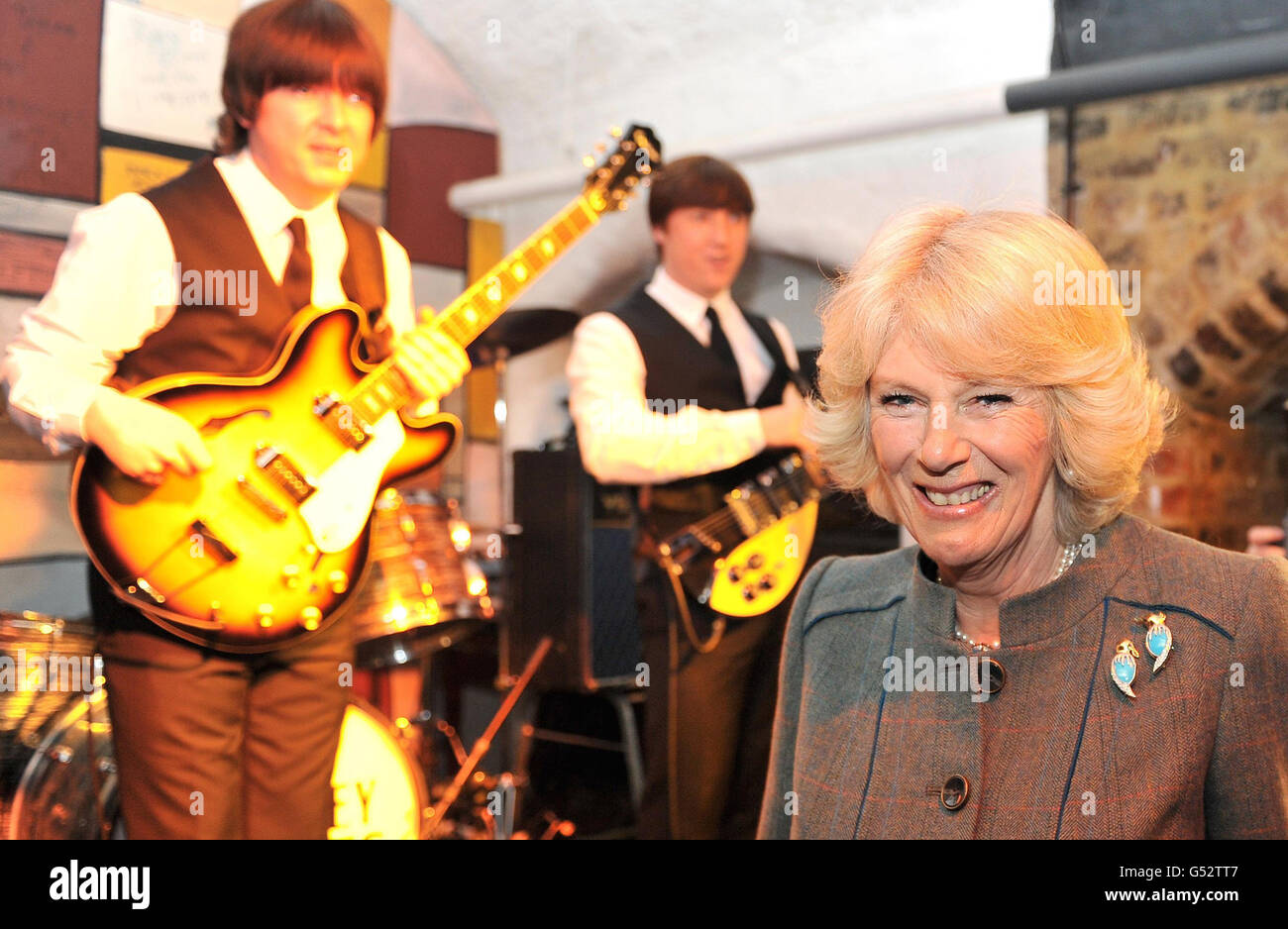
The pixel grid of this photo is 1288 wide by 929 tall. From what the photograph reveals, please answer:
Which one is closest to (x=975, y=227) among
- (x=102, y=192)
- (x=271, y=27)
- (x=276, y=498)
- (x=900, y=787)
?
(x=900, y=787)

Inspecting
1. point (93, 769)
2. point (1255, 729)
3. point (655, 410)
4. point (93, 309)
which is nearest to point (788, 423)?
point (655, 410)

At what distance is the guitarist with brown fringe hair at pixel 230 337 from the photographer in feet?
6.46

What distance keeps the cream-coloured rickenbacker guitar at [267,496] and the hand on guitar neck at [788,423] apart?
71 cm

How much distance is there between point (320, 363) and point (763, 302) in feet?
3.19

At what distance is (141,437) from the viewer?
1.93 metres

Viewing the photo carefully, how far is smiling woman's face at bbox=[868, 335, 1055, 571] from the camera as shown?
→ 1459mm

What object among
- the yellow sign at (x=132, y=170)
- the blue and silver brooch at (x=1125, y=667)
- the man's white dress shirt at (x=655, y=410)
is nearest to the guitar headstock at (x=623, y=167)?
the man's white dress shirt at (x=655, y=410)

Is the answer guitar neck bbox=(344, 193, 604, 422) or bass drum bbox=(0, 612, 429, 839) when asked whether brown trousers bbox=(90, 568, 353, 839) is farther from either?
guitar neck bbox=(344, 193, 604, 422)

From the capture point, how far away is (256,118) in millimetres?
2143

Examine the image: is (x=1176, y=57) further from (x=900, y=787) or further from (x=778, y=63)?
(x=900, y=787)

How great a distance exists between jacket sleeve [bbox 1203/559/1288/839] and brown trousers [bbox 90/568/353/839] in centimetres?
151

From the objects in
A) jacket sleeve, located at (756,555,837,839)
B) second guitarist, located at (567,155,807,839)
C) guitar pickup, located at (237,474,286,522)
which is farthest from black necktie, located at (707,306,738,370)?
guitar pickup, located at (237,474,286,522)

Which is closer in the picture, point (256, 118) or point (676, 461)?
point (256, 118)

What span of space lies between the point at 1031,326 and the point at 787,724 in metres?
0.67
